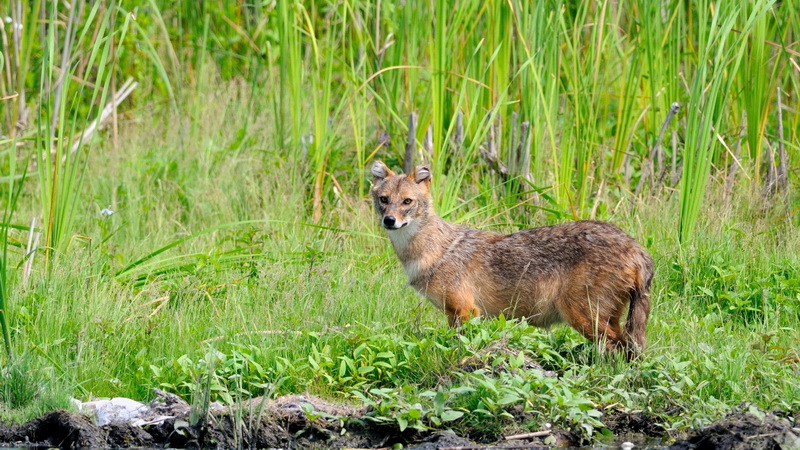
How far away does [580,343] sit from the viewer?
649cm

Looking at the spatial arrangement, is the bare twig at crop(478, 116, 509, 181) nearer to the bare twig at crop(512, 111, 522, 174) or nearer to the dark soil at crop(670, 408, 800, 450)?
the bare twig at crop(512, 111, 522, 174)

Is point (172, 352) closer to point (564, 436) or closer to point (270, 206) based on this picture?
point (564, 436)

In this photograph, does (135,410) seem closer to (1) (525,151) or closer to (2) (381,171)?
(2) (381,171)

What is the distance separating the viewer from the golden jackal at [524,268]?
6.44 metres

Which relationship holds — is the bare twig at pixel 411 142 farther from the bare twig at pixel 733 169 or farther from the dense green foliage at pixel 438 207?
the bare twig at pixel 733 169

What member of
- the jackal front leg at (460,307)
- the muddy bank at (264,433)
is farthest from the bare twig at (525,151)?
the muddy bank at (264,433)

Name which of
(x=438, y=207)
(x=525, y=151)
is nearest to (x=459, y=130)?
(x=525, y=151)

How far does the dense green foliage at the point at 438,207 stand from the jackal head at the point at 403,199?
55 centimetres

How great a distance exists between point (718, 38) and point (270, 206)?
4.10m

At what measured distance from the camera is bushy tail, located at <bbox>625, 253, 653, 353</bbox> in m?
6.37

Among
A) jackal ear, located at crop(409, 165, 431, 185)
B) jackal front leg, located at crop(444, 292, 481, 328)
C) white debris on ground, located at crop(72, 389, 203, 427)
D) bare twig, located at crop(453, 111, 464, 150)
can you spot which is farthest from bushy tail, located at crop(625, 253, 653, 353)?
bare twig, located at crop(453, 111, 464, 150)

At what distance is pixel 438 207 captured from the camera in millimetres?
8633

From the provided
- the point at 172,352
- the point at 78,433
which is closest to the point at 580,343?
the point at 172,352

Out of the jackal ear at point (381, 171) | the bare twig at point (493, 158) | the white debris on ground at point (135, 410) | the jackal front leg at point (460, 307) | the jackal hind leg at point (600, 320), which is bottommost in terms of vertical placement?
the white debris on ground at point (135, 410)
